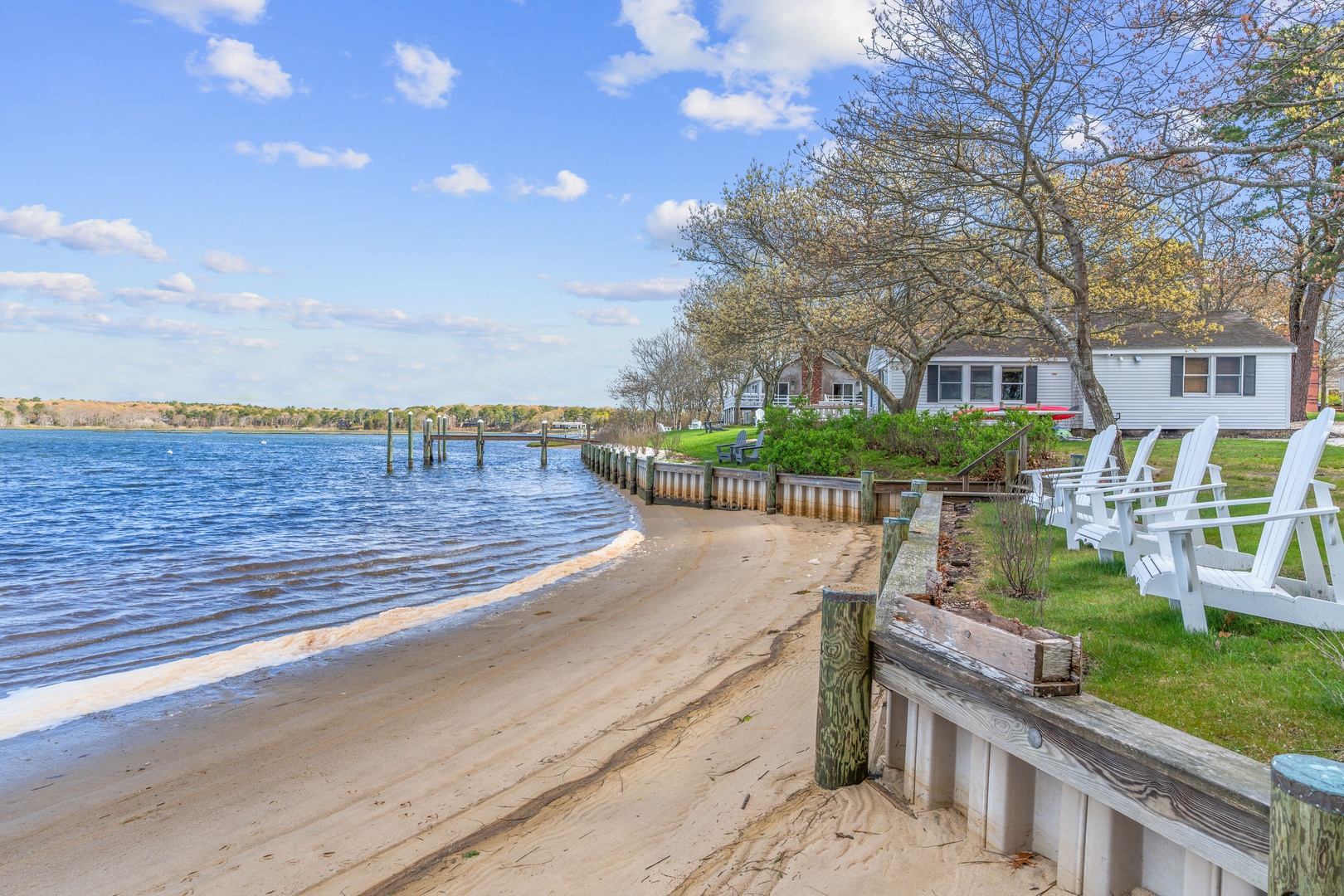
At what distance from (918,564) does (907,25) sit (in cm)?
917

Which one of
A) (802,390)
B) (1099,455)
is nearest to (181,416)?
(802,390)

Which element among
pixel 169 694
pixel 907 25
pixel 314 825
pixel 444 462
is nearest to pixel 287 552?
pixel 169 694

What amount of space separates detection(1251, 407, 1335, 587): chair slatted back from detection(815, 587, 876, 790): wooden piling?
2.36 metres

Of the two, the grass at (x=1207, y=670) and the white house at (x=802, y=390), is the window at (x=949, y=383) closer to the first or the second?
the white house at (x=802, y=390)

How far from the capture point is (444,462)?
2355 inches

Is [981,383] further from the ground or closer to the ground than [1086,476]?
further from the ground

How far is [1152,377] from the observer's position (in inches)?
1058

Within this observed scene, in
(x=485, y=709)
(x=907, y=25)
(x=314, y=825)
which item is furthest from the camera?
(x=907, y=25)

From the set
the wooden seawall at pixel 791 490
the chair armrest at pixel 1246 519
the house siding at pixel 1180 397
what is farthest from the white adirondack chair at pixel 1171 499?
the house siding at pixel 1180 397

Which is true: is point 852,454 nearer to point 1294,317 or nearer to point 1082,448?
point 1082,448

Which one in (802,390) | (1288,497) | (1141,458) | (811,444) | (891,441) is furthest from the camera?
(802,390)

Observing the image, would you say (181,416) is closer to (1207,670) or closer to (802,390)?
(802,390)

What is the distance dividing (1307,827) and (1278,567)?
308 cm

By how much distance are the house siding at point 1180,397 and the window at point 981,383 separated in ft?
10.8
